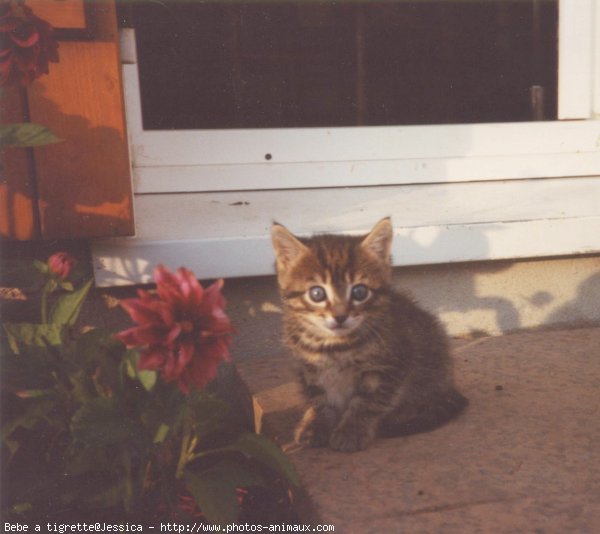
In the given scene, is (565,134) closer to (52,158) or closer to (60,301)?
(52,158)

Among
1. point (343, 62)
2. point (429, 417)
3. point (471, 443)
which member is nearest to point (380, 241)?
point (429, 417)

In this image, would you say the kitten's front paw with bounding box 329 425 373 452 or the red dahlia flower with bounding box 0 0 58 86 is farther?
the kitten's front paw with bounding box 329 425 373 452

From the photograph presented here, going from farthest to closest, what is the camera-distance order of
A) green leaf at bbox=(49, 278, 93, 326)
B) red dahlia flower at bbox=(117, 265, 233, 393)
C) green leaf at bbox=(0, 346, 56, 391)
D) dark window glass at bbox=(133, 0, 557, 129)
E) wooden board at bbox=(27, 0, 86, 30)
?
dark window glass at bbox=(133, 0, 557, 129), wooden board at bbox=(27, 0, 86, 30), green leaf at bbox=(49, 278, 93, 326), green leaf at bbox=(0, 346, 56, 391), red dahlia flower at bbox=(117, 265, 233, 393)

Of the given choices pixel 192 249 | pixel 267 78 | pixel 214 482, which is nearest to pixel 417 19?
pixel 267 78

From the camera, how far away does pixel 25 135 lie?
1.97 metres

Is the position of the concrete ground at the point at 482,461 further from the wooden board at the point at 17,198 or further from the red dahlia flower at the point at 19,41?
the red dahlia flower at the point at 19,41

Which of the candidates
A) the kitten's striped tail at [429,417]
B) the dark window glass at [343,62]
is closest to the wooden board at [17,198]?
the kitten's striped tail at [429,417]

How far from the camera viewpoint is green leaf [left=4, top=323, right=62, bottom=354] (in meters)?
1.81

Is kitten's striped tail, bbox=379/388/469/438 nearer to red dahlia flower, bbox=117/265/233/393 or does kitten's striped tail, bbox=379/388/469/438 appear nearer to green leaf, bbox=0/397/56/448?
red dahlia flower, bbox=117/265/233/393

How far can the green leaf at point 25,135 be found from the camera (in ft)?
6.40

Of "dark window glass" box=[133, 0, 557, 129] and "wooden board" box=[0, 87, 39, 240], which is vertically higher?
"dark window glass" box=[133, 0, 557, 129]

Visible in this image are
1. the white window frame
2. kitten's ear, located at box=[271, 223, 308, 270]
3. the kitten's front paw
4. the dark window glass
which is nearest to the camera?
the kitten's front paw

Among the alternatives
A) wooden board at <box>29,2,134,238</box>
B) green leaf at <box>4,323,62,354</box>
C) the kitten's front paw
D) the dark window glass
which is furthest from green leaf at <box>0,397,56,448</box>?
the dark window glass

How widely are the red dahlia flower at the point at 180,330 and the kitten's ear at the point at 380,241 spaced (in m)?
0.88
